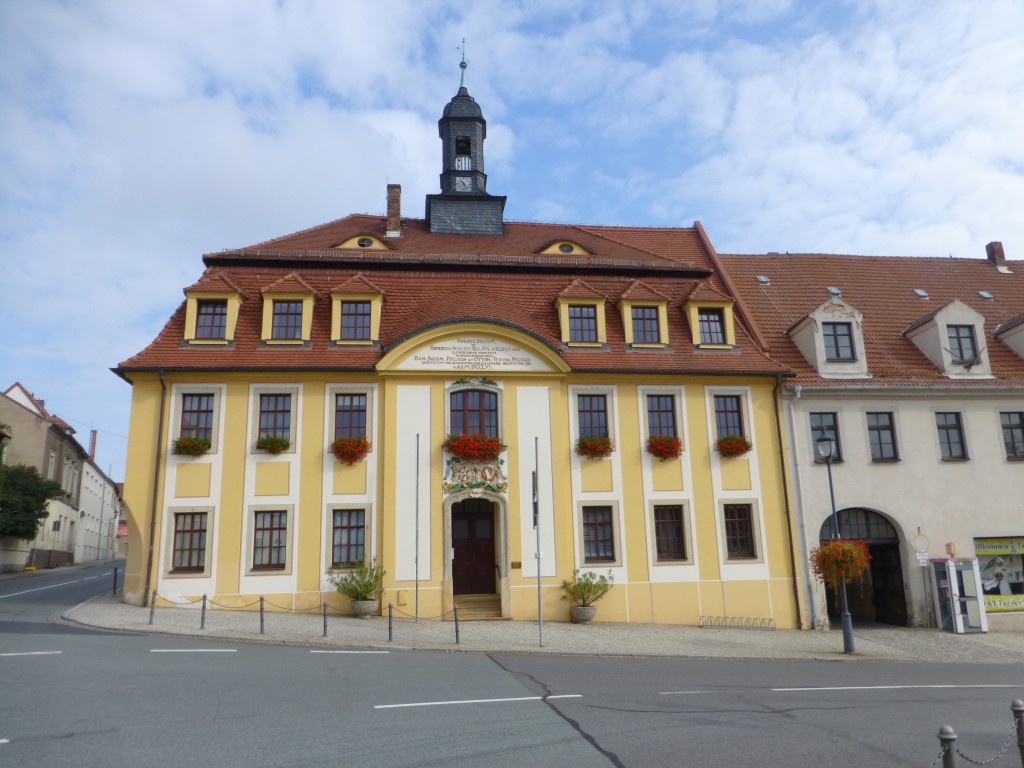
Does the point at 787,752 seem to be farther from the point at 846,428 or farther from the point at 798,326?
the point at 798,326

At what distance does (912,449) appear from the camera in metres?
23.0

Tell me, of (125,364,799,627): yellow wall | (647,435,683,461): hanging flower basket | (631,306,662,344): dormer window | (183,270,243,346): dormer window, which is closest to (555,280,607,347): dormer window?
(631,306,662,344): dormer window

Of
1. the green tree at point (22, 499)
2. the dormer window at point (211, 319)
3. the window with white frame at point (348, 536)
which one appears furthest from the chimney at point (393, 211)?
the green tree at point (22, 499)

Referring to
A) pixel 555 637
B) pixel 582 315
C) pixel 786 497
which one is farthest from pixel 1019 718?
pixel 582 315

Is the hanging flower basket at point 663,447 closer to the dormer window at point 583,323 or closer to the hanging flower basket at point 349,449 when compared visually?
the dormer window at point 583,323

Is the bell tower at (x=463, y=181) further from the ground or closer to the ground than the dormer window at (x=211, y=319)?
further from the ground

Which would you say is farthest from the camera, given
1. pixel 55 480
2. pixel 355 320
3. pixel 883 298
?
pixel 55 480

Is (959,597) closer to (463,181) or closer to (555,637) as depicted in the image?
(555,637)

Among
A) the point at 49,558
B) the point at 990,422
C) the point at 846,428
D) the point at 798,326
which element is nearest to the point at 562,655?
the point at 846,428

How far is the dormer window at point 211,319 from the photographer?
21891 millimetres

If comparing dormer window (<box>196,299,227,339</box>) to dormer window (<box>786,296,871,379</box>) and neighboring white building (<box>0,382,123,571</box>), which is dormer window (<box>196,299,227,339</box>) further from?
neighboring white building (<box>0,382,123,571</box>)

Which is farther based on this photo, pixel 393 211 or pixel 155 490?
pixel 393 211

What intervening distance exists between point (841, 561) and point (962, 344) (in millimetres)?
10726

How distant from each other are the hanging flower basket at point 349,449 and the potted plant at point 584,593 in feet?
21.3
